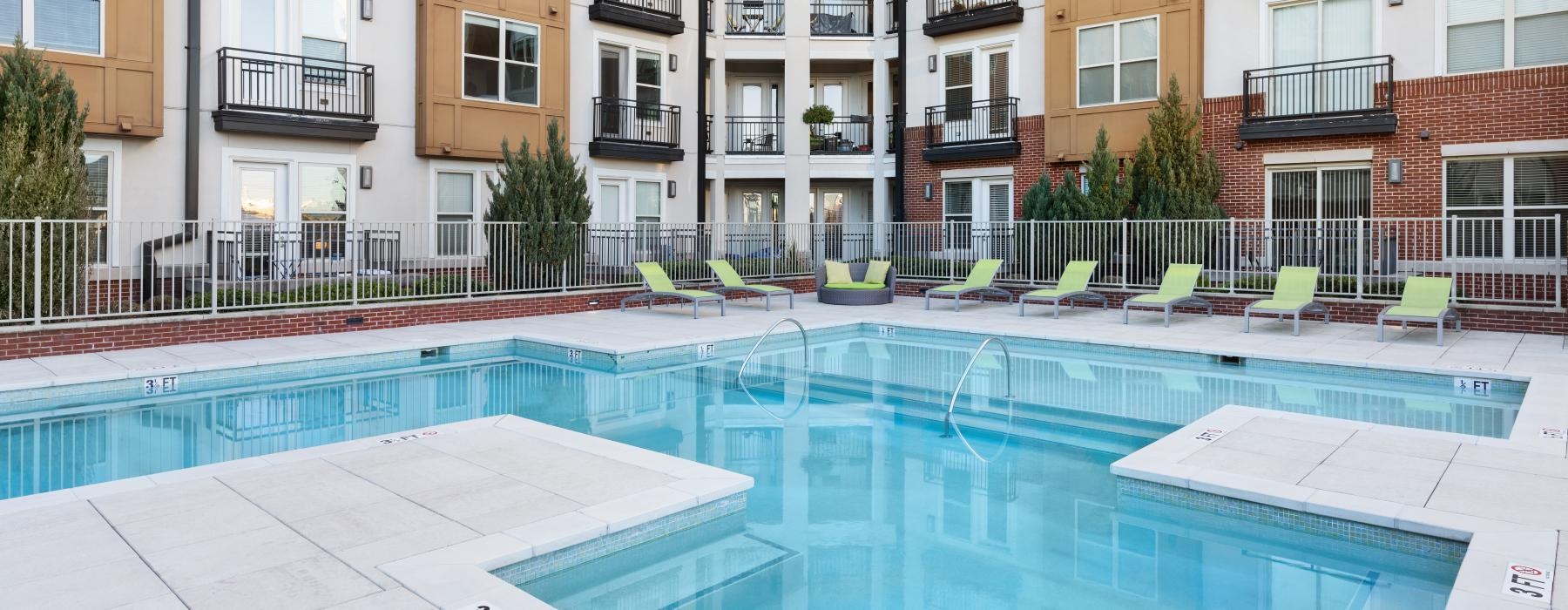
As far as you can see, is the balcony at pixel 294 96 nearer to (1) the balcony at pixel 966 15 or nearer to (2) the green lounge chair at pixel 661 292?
(2) the green lounge chair at pixel 661 292

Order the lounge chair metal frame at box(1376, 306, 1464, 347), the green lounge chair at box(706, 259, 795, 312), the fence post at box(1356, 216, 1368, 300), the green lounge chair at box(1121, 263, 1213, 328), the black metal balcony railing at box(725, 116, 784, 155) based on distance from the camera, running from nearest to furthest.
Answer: the lounge chair metal frame at box(1376, 306, 1464, 347) < the fence post at box(1356, 216, 1368, 300) < the green lounge chair at box(1121, 263, 1213, 328) < the green lounge chair at box(706, 259, 795, 312) < the black metal balcony railing at box(725, 116, 784, 155)

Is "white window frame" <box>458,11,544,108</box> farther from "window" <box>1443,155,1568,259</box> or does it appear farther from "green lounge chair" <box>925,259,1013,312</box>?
"window" <box>1443,155,1568,259</box>

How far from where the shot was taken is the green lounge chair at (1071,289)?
1493cm

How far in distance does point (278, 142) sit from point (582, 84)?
19.1ft

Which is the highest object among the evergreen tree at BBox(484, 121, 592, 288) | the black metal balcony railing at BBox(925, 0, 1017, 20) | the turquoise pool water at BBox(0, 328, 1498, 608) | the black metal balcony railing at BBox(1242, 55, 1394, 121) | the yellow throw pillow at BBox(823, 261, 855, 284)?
the black metal balcony railing at BBox(925, 0, 1017, 20)

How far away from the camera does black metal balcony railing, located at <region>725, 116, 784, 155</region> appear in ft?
78.7

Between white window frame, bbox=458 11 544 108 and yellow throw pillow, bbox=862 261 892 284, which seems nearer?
white window frame, bbox=458 11 544 108

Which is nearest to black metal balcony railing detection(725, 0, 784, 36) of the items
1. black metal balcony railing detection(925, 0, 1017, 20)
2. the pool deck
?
black metal balcony railing detection(925, 0, 1017, 20)

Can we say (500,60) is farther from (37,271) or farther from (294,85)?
(37,271)

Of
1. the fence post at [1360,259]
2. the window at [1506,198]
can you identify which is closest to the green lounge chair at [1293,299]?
the fence post at [1360,259]

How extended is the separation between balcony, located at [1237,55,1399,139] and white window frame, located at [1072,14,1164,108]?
1657mm

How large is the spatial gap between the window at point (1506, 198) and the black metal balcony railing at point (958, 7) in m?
8.46

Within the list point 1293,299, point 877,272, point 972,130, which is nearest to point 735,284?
point 877,272

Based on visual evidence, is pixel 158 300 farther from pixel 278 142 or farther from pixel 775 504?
pixel 775 504
